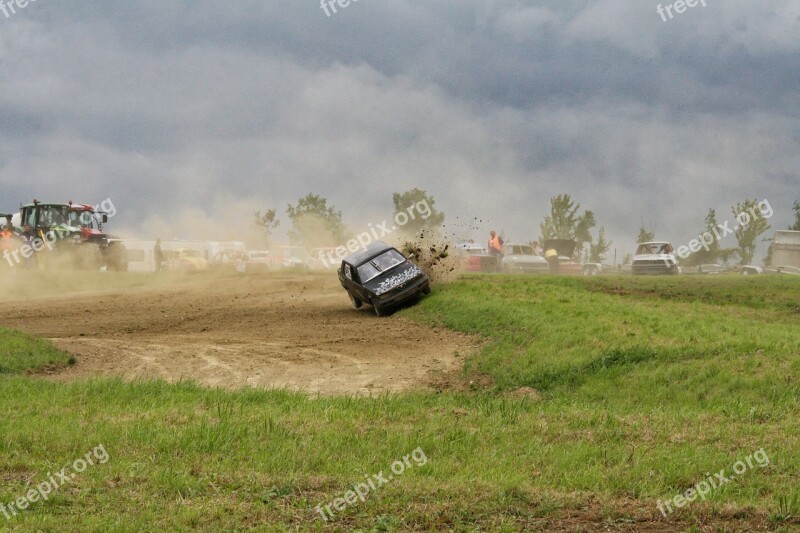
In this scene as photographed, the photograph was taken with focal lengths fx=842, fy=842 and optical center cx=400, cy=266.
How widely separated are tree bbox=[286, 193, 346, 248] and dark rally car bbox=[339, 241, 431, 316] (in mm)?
68335

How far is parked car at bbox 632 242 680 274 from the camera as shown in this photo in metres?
44.2

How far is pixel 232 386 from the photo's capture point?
14.5m

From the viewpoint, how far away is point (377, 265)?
25.2 metres

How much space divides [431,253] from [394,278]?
330 centimetres

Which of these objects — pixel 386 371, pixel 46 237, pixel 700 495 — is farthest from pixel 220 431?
pixel 46 237

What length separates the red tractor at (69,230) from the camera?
3791 cm

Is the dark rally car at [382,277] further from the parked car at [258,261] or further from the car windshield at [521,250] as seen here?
the parked car at [258,261]

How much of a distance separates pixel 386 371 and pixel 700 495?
31.6ft

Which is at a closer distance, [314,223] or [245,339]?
[245,339]

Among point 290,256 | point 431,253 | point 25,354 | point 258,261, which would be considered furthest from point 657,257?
point 25,354

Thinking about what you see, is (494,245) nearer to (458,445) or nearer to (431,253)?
(431,253)

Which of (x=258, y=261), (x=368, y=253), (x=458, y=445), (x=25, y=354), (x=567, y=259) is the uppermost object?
(x=368, y=253)

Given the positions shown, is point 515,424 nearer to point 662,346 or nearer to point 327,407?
point 327,407

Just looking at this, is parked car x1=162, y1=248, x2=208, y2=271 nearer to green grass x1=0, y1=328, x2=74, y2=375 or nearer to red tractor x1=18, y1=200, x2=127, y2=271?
red tractor x1=18, y1=200, x2=127, y2=271
